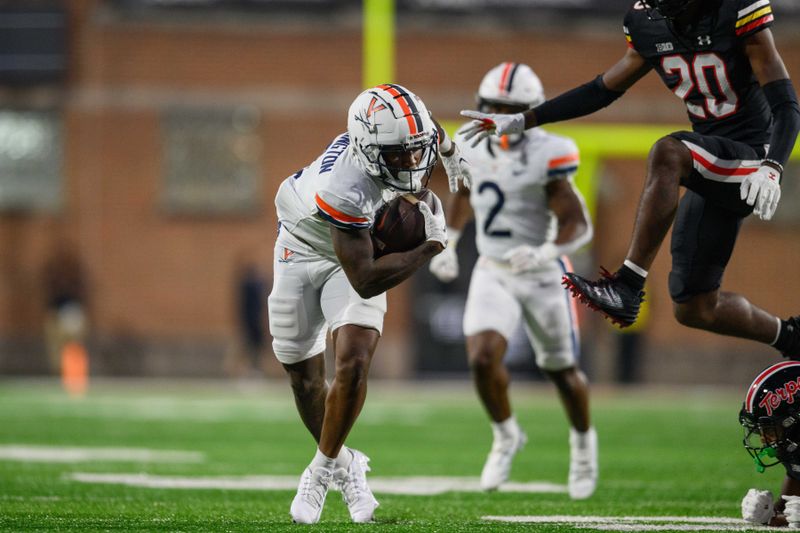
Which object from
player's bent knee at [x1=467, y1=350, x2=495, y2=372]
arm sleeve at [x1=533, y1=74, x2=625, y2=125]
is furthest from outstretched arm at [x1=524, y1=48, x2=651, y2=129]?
player's bent knee at [x1=467, y1=350, x2=495, y2=372]

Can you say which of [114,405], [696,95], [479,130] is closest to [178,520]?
[479,130]

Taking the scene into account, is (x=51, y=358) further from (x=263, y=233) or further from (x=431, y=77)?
(x=431, y=77)

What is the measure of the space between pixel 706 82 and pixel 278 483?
280 cm

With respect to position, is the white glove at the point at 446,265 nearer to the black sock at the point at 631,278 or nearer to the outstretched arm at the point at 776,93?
the black sock at the point at 631,278

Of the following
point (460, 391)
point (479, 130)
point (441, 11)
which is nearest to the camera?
point (479, 130)

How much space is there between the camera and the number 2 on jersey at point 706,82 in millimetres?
4535

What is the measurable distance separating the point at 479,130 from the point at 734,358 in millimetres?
12416

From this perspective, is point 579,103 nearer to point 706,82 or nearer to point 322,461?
point 706,82

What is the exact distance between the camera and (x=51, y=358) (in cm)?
1666

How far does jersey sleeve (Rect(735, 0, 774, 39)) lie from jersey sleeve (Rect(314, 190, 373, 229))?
1437mm

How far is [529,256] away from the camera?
19.8 ft

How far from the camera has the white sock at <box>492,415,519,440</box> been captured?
6188mm

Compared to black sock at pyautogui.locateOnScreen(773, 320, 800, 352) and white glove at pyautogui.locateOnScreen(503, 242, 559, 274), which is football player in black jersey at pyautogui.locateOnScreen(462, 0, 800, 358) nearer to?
black sock at pyautogui.locateOnScreen(773, 320, 800, 352)

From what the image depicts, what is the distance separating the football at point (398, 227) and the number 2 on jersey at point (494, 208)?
1.96 metres
